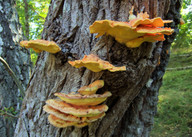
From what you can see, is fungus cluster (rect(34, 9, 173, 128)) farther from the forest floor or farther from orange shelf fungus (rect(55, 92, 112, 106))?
the forest floor

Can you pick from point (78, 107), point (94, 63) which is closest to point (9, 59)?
point (78, 107)

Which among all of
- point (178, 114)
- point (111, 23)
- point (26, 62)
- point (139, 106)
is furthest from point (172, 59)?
point (111, 23)

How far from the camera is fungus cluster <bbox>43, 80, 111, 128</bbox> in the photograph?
1.18 meters

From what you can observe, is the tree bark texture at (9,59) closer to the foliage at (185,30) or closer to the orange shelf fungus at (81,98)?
the orange shelf fungus at (81,98)

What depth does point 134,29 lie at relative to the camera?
A: 1.09 metres

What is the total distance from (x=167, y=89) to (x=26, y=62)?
21.7 ft

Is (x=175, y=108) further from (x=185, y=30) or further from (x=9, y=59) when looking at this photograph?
(x=9, y=59)

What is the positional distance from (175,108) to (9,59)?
5.73 metres

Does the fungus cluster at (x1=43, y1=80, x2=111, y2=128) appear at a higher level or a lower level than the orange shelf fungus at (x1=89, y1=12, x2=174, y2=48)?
lower

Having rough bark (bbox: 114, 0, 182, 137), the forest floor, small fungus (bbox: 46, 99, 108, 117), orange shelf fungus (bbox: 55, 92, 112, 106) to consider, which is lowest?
the forest floor

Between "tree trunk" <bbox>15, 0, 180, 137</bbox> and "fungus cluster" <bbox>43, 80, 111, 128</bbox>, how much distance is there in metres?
0.23

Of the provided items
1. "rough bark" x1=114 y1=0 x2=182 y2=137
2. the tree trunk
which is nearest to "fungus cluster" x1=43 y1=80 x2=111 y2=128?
the tree trunk

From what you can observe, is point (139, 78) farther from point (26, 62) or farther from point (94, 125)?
point (26, 62)

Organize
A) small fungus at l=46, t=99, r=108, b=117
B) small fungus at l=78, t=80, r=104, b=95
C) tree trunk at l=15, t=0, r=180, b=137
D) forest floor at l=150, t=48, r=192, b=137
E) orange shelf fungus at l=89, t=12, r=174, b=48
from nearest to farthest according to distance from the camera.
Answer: orange shelf fungus at l=89, t=12, r=174, b=48
small fungus at l=46, t=99, r=108, b=117
small fungus at l=78, t=80, r=104, b=95
tree trunk at l=15, t=0, r=180, b=137
forest floor at l=150, t=48, r=192, b=137
